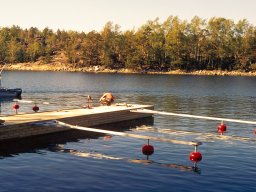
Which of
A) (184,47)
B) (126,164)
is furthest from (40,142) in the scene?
(184,47)

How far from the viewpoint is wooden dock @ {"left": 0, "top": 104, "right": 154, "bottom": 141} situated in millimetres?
33219

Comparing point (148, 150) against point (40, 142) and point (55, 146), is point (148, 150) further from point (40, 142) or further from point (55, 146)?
point (40, 142)

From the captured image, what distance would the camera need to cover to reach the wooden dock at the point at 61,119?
3322cm

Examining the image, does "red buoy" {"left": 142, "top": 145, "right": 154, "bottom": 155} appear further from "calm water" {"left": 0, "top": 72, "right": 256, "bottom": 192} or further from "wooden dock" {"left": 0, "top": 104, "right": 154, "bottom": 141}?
"wooden dock" {"left": 0, "top": 104, "right": 154, "bottom": 141}

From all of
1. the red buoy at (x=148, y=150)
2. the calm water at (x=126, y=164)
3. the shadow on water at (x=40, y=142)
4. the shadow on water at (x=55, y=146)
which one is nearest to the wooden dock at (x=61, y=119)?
the shadow on water at (x=40, y=142)

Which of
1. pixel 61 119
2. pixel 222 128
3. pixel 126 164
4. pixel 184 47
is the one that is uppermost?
pixel 184 47

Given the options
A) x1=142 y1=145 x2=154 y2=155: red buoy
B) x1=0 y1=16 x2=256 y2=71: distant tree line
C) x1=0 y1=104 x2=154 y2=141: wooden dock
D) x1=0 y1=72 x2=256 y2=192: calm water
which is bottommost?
x1=0 y1=72 x2=256 y2=192: calm water

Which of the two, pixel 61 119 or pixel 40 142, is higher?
pixel 61 119

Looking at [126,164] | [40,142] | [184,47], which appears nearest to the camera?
[126,164]

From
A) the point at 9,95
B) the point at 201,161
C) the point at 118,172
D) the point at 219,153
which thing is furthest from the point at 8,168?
the point at 9,95

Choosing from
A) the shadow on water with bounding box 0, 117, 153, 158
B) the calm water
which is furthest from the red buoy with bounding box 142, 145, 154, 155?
the shadow on water with bounding box 0, 117, 153, 158

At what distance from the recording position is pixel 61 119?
37.8 metres

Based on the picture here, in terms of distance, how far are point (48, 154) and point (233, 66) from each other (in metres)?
162

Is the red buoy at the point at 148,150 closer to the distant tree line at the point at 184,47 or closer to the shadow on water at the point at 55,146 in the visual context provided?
the shadow on water at the point at 55,146
